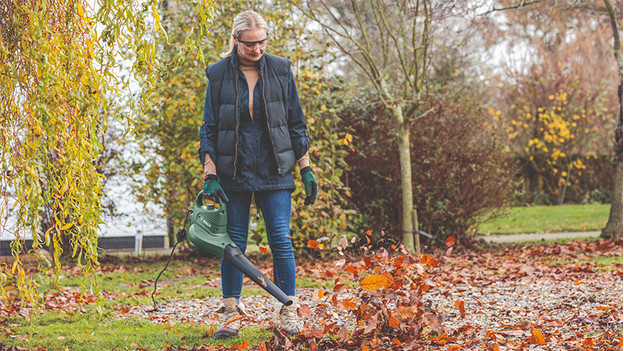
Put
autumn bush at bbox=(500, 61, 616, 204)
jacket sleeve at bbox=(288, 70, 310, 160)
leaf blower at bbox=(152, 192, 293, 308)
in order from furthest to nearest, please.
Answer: autumn bush at bbox=(500, 61, 616, 204)
jacket sleeve at bbox=(288, 70, 310, 160)
leaf blower at bbox=(152, 192, 293, 308)

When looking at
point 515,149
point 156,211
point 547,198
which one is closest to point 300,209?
point 156,211

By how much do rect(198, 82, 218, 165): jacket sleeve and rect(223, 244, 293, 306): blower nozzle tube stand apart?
48 cm

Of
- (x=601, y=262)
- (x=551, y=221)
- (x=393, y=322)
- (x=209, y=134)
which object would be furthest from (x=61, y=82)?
(x=551, y=221)

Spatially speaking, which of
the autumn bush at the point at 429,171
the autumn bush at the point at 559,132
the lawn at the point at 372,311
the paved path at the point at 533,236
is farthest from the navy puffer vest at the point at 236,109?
the autumn bush at the point at 559,132

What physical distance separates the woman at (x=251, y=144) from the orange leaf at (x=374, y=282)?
0.48 meters

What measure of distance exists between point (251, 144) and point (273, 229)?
1.45 ft

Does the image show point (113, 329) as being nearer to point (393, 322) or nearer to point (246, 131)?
point (246, 131)

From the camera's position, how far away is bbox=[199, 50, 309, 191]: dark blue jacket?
2.95m

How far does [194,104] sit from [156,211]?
2.03m

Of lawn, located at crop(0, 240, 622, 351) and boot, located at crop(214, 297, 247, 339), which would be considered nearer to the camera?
lawn, located at crop(0, 240, 622, 351)

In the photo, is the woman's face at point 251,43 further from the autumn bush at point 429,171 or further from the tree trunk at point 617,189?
the tree trunk at point 617,189

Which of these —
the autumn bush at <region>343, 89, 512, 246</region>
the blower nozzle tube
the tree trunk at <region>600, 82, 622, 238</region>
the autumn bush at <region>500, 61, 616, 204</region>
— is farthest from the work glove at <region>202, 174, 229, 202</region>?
the autumn bush at <region>500, 61, 616, 204</region>

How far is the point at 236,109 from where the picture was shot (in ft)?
9.64

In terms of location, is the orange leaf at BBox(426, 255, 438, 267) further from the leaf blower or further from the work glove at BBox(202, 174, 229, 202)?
the work glove at BBox(202, 174, 229, 202)
